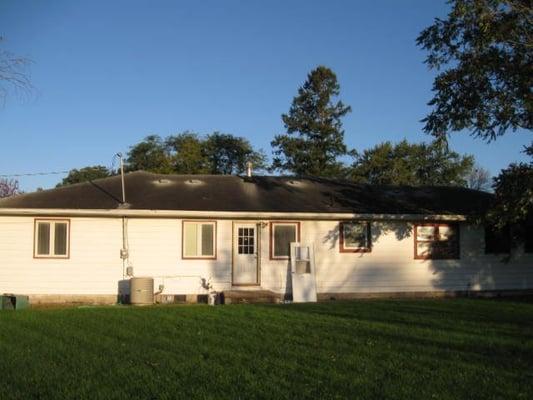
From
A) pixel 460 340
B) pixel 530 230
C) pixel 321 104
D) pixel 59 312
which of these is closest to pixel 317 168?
pixel 321 104

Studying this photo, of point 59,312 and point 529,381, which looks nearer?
point 529,381

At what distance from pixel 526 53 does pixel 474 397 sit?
1231cm

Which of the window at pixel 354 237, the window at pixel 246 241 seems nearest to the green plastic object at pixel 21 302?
the window at pixel 246 241

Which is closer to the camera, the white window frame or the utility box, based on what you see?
the utility box

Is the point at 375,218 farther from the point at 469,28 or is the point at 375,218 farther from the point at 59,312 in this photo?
the point at 59,312

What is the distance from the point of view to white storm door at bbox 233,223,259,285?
772 inches

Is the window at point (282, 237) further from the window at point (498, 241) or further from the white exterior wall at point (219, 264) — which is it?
the window at point (498, 241)

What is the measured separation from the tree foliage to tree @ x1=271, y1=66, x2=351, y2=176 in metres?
2.95

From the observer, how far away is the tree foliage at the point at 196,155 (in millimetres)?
49125

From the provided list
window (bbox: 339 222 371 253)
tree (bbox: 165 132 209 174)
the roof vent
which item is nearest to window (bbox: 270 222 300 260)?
window (bbox: 339 222 371 253)

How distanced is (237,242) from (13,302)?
656 cm

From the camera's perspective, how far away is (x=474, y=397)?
21.7 feet

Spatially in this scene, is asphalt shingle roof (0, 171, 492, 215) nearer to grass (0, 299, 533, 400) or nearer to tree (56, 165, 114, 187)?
grass (0, 299, 533, 400)

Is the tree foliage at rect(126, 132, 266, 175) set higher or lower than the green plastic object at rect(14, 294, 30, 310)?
higher
